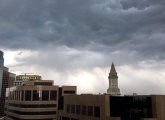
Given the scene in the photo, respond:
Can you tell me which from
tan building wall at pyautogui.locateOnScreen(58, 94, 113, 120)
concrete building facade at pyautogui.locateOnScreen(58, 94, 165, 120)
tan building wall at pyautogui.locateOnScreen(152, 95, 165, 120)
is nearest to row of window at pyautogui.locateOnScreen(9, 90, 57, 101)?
tan building wall at pyautogui.locateOnScreen(58, 94, 113, 120)

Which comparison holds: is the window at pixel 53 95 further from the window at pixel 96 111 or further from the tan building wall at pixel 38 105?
the window at pixel 96 111

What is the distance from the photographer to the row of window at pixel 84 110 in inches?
2933

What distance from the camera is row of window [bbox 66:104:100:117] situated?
74.5 m

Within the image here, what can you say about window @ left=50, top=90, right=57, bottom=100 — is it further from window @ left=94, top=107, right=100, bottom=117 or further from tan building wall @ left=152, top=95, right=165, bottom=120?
tan building wall @ left=152, top=95, right=165, bottom=120

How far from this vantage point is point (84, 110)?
8194 cm

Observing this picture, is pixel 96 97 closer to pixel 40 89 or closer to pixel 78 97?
pixel 78 97

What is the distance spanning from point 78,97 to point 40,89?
188 ft

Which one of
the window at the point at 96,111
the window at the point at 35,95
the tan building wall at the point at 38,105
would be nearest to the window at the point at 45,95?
the tan building wall at the point at 38,105

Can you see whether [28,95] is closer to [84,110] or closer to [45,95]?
[45,95]

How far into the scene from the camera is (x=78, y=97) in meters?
87.6

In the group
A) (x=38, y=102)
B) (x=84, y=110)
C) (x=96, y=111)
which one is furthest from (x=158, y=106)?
(x=38, y=102)

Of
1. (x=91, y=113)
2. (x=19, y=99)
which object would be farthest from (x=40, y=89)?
(x=91, y=113)

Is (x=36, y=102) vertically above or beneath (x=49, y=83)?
beneath

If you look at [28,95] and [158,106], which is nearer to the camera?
[158,106]
